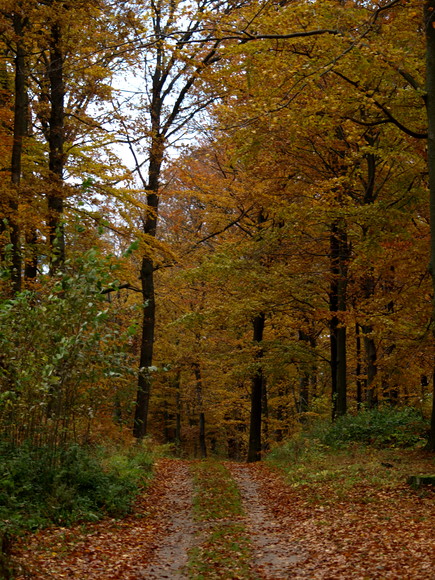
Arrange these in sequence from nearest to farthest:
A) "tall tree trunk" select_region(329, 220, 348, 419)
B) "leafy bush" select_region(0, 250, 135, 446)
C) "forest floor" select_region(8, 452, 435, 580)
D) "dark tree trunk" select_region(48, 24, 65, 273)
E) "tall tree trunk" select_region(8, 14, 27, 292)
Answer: "forest floor" select_region(8, 452, 435, 580) → "leafy bush" select_region(0, 250, 135, 446) → "tall tree trunk" select_region(8, 14, 27, 292) → "dark tree trunk" select_region(48, 24, 65, 273) → "tall tree trunk" select_region(329, 220, 348, 419)

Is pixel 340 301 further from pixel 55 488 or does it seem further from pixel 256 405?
pixel 55 488

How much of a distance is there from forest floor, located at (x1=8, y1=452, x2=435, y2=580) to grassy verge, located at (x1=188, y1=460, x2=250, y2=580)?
0.02m

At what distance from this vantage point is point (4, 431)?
8688mm

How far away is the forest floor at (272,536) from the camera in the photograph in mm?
6094

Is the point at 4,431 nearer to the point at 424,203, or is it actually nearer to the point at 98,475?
the point at 98,475

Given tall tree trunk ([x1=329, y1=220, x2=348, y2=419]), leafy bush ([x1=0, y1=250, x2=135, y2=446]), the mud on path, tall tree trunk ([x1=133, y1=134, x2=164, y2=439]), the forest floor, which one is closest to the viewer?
the forest floor

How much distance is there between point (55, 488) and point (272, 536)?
3.12 metres

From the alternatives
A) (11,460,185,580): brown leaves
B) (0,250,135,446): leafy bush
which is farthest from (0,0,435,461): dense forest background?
(11,460,185,580): brown leaves

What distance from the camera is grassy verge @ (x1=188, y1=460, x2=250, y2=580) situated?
6.40m

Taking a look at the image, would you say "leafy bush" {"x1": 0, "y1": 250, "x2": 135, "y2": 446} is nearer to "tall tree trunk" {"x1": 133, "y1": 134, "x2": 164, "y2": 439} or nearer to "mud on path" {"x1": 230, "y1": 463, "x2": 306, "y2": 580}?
"mud on path" {"x1": 230, "y1": 463, "x2": 306, "y2": 580}

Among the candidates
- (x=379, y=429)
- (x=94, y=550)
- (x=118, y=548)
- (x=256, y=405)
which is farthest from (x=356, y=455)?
(x=94, y=550)

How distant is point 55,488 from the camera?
7.95 metres

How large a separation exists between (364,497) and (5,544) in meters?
5.88

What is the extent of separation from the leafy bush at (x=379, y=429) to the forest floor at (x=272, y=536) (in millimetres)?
2200
